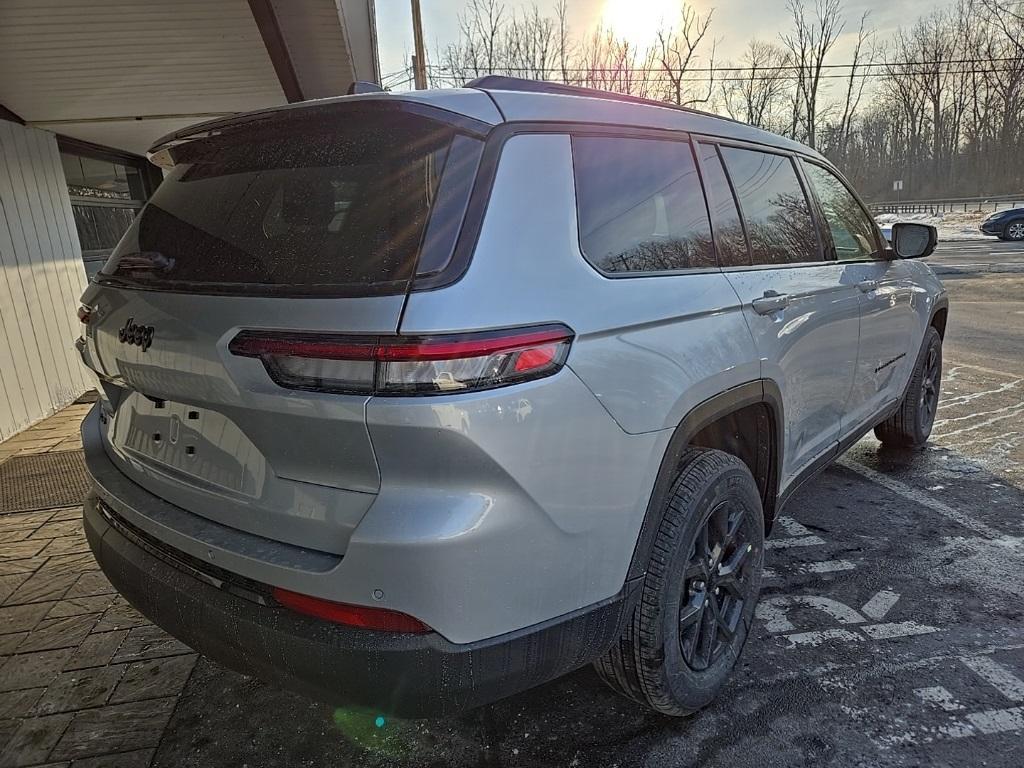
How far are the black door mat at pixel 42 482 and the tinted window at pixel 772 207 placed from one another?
414cm

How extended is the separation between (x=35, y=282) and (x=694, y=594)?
21.0 feet

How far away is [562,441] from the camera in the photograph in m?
1.55

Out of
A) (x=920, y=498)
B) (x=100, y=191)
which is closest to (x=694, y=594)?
(x=920, y=498)

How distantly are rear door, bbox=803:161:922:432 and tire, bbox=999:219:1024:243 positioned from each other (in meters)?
23.2

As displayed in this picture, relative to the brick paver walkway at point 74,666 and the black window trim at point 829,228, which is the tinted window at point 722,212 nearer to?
the black window trim at point 829,228

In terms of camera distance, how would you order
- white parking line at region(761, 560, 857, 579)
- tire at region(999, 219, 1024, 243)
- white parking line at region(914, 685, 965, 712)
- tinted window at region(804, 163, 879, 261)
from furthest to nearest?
tire at region(999, 219, 1024, 243)
tinted window at region(804, 163, 879, 261)
white parking line at region(761, 560, 857, 579)
white parking line at region(914, 685, 965, 712)

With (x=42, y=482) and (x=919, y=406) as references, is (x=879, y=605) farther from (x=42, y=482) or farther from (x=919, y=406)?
(x=42, y=482)

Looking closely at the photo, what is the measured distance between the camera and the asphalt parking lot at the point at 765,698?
2076 millimetres

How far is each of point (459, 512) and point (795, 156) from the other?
2.61 metres

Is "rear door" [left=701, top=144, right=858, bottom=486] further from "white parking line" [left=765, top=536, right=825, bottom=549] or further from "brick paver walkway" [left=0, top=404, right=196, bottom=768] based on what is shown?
"brick paver walkway" [left=0, top=404, right=196, bottom=768]

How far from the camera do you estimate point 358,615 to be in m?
1.49

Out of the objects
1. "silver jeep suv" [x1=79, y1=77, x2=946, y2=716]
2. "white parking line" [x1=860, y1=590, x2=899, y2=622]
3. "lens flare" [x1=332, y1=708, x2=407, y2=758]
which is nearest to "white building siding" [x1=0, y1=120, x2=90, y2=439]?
"silver jeep suv" [x1=79, y1=77, x2=946, y2=716]

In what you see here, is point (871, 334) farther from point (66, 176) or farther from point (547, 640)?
point (66, 176)

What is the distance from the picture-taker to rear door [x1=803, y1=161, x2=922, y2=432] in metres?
3.28
